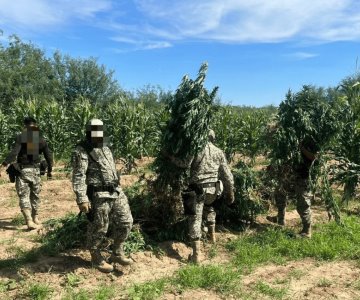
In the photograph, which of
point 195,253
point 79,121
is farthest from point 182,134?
point 79,121

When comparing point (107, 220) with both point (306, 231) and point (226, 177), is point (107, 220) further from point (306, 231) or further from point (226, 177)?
point (306, 231)

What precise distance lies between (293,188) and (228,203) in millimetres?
1348

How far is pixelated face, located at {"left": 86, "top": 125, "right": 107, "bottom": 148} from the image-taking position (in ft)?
16.2

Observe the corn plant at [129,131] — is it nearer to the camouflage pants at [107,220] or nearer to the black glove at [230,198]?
the black glove at [230,198]

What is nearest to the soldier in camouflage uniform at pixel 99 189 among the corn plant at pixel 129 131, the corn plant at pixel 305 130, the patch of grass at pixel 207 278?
the patch of grass at pixel 207 278

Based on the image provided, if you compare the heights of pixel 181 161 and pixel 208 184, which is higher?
pixel 181 161

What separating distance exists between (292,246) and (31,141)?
4692 mm

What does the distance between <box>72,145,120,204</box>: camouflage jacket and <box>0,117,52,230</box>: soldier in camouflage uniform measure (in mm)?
2430

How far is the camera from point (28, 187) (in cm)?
709

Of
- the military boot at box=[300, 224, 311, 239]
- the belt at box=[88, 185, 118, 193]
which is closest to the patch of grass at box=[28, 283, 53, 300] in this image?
the belt at box=[88, 185, 118, 193]

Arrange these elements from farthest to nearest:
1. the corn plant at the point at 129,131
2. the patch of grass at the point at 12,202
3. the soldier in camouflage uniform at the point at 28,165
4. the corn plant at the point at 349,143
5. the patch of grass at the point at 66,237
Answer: the corn plant at the point at 129,131 < the patch of grass at the point at 12,202 < the corn plant at the point at 349,143 < the soldier in camouflage uniform at the point at 28,165 < the patch of grass at the point at 66,237

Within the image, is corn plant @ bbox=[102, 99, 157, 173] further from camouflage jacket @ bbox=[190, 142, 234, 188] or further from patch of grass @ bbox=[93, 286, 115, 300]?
patch of grass @ bbox=[93, 286, 115, 300]

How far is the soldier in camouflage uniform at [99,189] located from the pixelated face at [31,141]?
95.4 inches

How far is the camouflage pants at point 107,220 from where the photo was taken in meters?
4.89
